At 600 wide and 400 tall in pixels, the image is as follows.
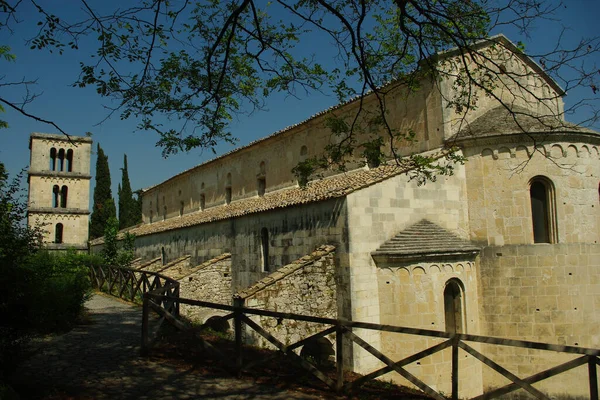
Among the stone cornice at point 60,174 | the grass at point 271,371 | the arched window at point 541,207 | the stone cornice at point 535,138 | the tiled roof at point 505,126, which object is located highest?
the stone cornice at point 60,174

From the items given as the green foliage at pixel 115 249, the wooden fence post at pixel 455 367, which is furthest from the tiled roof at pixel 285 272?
the green foliage at pixel 115 249

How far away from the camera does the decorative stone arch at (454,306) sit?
1216 cm

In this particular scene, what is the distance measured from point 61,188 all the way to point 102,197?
19.9 feet

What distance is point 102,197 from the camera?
44188 mm

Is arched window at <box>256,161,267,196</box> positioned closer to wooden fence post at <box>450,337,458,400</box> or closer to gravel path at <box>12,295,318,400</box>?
gravel path at <box>12,295,318,400</box>

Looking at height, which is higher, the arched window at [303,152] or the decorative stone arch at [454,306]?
the arched window at [303,152]

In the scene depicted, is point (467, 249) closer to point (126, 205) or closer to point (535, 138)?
point (535, 138)

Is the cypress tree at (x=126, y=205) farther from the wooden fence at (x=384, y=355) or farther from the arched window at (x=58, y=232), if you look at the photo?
the wooden fence at (x=384, y=355)

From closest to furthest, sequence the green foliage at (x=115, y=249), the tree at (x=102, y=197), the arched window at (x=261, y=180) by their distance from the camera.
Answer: the arched window at (x=261, y=180) < the green foliage at (x=115, y=249) < the tree at (x=102, y=197)

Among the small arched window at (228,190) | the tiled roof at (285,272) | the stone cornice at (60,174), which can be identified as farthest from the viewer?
the stone cornice at (60,174)

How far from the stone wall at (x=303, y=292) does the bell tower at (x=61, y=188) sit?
30.8 meters

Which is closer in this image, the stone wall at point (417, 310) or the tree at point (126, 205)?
the stone wall at point (417, 310)

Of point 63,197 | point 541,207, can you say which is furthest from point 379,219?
point 63,197

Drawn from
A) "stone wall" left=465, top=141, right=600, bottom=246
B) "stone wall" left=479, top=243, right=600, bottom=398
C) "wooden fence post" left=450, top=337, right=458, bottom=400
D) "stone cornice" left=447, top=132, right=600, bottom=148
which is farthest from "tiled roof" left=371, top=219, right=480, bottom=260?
"wooden fence post" left=450, top=337, right=458, bottom=400
